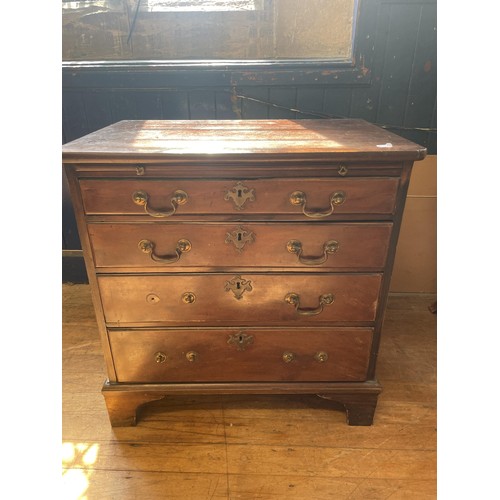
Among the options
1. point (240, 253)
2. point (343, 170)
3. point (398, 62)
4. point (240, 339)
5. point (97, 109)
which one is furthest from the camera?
point (97, 109)

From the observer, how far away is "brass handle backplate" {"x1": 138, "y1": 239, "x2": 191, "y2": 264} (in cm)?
117

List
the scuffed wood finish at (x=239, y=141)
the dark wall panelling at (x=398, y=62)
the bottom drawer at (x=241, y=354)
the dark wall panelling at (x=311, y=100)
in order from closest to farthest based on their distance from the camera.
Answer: the scuffed wood finish at (x=239, y=141) → the bottom drawer at (x=241, y=354) → the dark wall panelling at (x=398, y=62) → the dark wall panelling at (x=311, y=100)

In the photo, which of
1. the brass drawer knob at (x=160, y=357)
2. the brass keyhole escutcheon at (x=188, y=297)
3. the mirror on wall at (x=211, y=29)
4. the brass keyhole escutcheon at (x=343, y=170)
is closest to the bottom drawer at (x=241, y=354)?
the brass drawer knob at (x=160, y=357)

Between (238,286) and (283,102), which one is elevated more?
(283,102)

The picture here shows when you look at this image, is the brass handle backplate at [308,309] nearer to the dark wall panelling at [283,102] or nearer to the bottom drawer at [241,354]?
the bottom drawer at [241,354]

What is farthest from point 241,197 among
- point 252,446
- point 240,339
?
point 252,446

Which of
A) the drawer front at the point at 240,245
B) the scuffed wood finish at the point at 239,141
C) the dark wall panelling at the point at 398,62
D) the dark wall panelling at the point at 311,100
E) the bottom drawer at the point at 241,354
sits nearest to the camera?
the scuffed wood finish at the point at 239,141

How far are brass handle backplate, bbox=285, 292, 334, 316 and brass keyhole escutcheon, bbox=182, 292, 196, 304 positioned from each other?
0.99 feet

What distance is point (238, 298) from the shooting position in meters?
1.25

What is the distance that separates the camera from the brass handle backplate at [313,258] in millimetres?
1177

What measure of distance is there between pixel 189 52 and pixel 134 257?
1094mm

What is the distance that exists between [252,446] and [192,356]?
381 mm

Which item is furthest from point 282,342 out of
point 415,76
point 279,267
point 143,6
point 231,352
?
point 143,6

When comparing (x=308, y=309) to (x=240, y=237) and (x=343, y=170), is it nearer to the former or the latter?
(x=240, y=237)
